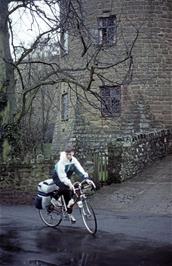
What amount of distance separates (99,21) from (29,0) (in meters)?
10.4

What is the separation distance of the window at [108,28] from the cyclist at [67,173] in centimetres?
1538

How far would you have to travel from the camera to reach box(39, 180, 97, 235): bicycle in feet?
34.0

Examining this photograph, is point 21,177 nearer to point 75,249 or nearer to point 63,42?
point 63,42

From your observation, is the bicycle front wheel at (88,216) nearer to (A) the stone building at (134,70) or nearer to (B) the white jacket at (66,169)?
(B) the white jacket at (66,169)

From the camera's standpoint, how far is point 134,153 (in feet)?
65.1

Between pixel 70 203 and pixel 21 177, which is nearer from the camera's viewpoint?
pixel 70 203

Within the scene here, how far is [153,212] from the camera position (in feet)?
45.1

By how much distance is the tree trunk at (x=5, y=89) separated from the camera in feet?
64.4

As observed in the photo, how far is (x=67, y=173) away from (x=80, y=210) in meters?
0.84

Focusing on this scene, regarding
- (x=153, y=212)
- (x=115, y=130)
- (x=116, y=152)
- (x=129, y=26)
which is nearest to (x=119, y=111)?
(x=115, y=130)

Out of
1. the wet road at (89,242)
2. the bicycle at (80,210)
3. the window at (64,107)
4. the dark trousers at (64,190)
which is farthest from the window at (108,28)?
the dark trousers at (64,190)

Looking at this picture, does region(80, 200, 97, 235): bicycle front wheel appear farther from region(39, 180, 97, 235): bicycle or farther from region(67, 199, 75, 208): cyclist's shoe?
region(67, 199, 75, 208): cyclist's shoe

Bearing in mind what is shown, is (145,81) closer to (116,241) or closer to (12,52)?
(12,52)

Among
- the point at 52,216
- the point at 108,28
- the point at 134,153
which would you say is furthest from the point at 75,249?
the point at 108,28
